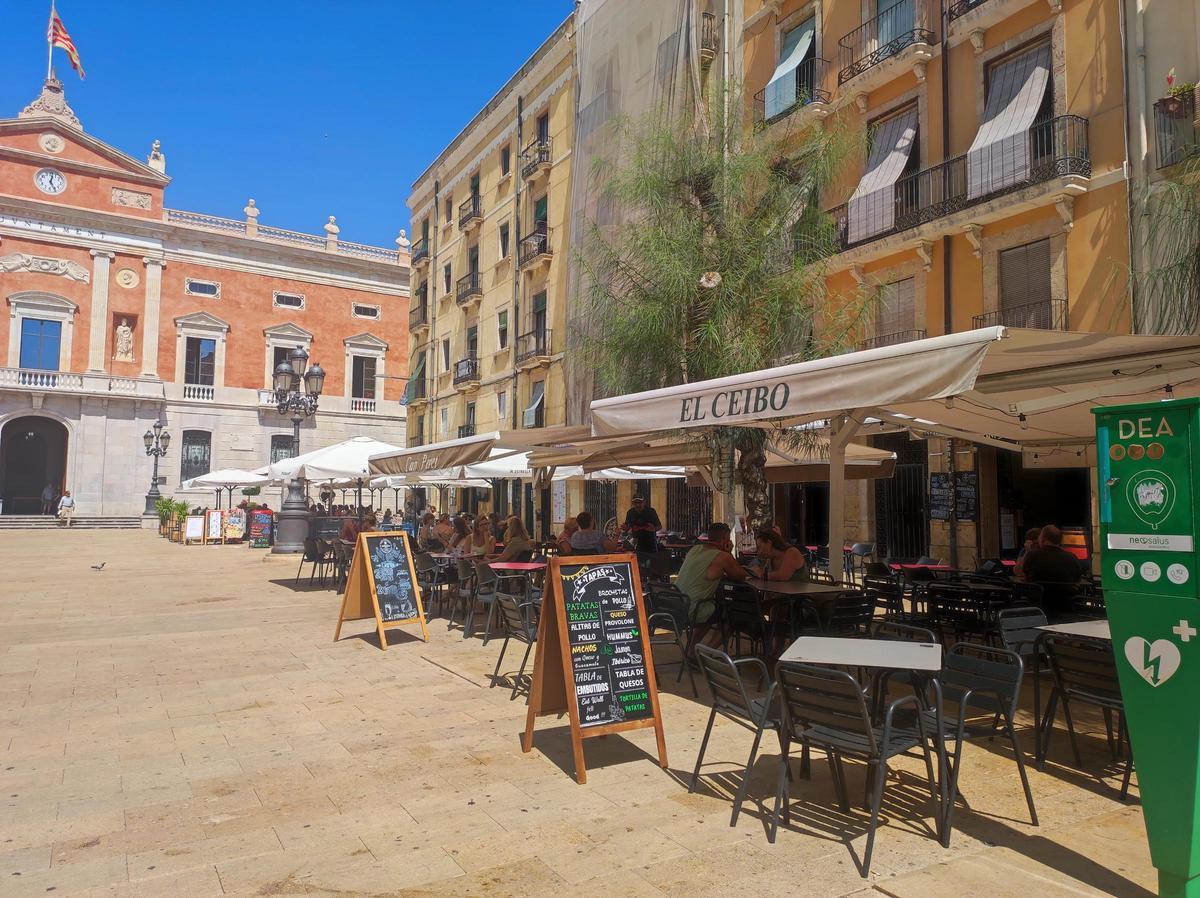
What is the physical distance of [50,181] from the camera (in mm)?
37375

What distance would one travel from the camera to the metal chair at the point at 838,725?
135 inches

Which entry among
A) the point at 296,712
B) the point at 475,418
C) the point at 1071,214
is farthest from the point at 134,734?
the point at 475,418

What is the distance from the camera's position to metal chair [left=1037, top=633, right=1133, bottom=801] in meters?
4.18

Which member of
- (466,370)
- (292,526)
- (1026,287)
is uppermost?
(466,370)

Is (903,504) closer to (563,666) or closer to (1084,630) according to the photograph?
(1084,630)

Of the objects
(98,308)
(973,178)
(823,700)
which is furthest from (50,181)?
(823,700)

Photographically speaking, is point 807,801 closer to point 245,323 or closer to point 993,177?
point 993,177

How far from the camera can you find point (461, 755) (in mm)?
4910

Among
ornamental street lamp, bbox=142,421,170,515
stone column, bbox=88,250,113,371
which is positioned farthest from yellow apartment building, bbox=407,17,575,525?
stone column, bbox=88,250,113,371

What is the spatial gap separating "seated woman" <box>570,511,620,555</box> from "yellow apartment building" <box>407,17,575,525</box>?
12.2 meters

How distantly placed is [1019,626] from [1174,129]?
9462mm

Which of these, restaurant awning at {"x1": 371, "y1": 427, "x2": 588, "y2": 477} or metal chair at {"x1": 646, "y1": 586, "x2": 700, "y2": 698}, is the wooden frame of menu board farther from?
restaurant awning at {"x1": 371, "y1": 427, "x2": 588, "y2": 477}

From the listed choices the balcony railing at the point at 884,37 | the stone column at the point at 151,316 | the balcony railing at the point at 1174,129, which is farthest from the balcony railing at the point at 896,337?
the stone column at the point at 151,316

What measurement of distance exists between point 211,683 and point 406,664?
163 cm
